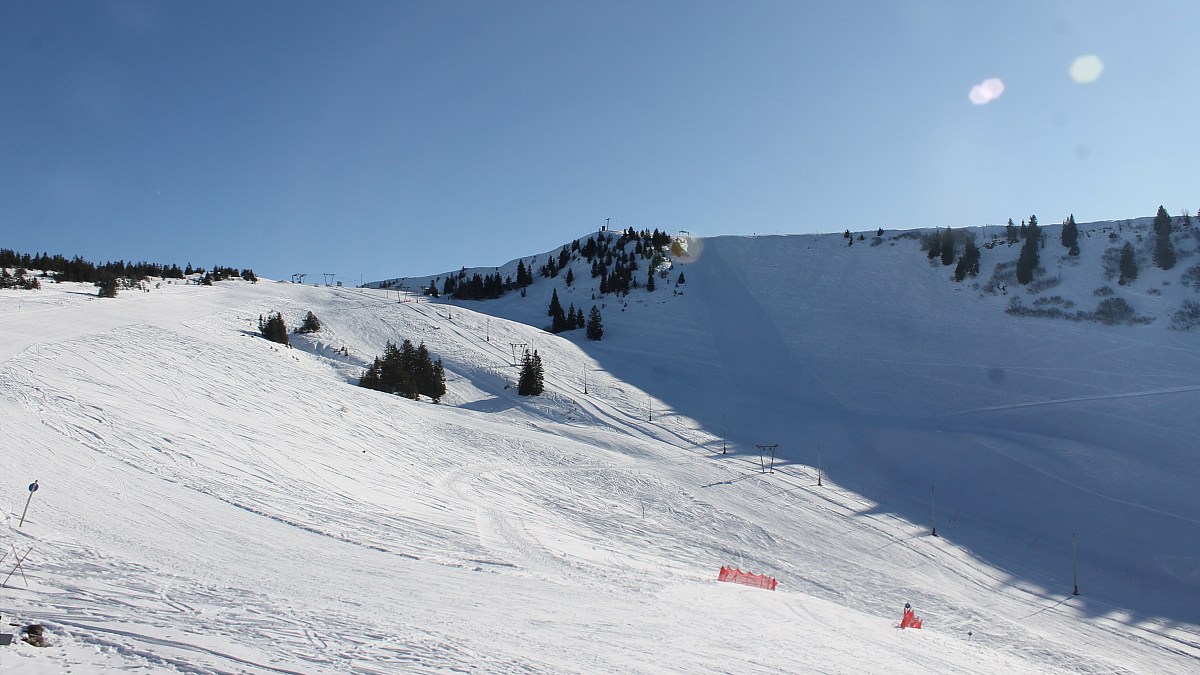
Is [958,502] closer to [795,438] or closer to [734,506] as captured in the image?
[795,438]

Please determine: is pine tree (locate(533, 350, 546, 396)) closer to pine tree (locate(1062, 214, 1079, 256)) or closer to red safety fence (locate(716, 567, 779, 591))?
red safety fence (locate(716, 567, 779, 591))

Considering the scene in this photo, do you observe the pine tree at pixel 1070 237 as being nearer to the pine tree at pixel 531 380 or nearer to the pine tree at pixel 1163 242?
the pine tree at pixel 1163 242

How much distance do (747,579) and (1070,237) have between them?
57347 millimetres

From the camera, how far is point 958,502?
24219 mm

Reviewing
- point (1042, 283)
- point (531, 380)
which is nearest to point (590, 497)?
point (531, 380)

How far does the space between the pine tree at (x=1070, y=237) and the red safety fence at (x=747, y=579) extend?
54317 millimetres

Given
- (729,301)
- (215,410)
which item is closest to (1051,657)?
(215,410)

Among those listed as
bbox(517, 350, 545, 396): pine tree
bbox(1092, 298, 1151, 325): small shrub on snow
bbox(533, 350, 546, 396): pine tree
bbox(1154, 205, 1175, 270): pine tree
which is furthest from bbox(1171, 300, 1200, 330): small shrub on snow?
bbox(517, 350, 545, 396): pine tree

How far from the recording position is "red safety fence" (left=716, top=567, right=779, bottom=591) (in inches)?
581

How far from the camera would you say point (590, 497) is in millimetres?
20203

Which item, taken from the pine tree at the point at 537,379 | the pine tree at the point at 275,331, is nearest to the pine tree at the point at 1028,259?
the pine tree at the point at 537,379

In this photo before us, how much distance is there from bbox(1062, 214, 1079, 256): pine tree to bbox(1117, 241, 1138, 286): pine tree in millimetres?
4506

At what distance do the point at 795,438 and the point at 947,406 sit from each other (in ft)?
37.4

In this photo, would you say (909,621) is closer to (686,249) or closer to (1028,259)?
(1028,259)
